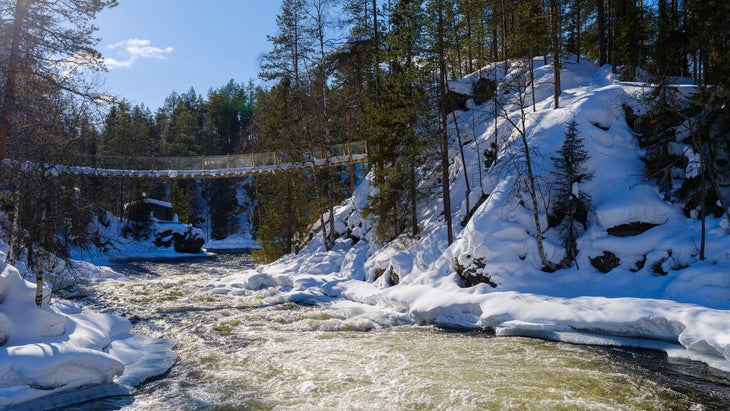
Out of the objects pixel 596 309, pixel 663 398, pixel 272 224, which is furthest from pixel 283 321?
pixel 272 224

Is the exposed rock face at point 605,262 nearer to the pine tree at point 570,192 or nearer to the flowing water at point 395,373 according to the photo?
the pine tree at point 570,192

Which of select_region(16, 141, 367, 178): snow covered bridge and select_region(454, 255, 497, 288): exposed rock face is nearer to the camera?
select_region(454, 255, 497, 288): exposed rock face

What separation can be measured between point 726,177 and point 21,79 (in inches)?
743

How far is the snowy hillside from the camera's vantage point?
10719mm

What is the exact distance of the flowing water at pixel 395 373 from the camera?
7059 millimetres

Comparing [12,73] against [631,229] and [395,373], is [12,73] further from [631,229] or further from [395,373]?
[631,229]

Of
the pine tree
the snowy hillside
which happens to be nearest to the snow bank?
the snowy hillside

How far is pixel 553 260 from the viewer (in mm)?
14648

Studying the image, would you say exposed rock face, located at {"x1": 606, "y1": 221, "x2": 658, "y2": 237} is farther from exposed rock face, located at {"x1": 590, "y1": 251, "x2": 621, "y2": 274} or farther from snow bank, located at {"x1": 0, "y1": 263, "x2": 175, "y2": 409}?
snow bank, located at {"x1": 0, "y1": 263, "x2": 175, "y2": 409}

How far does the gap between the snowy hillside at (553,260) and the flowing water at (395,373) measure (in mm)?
906

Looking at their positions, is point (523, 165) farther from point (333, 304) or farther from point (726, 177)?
point (333, 304)

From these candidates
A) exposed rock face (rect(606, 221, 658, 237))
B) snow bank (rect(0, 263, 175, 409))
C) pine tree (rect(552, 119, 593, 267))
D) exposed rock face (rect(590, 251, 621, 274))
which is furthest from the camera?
pine tree (rect(552, 119, 593, 267))

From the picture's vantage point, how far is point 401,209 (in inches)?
805

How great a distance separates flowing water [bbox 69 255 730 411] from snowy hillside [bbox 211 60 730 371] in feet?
2.97
